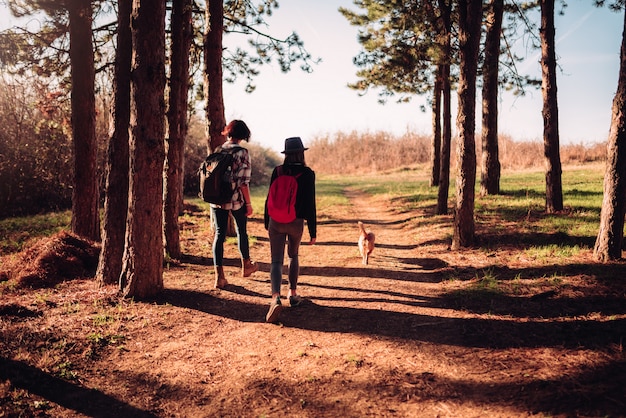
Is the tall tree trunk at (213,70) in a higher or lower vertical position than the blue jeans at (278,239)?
higher

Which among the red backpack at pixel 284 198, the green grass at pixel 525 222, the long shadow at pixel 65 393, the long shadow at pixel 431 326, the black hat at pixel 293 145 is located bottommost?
the long shadow at pixel 65 393

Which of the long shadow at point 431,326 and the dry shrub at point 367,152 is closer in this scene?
the long shadow at point 431,326

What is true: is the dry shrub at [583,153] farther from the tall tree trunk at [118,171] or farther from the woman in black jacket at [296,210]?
the tall tree trunk at [118,171]

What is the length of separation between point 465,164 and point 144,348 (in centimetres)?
629

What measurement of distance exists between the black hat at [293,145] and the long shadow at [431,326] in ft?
6.80

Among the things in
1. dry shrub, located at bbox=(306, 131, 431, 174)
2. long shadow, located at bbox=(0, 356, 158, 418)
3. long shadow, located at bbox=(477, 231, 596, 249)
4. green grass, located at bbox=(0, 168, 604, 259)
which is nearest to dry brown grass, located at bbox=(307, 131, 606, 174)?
dry shrub, located at bbox=(306, 131, 431, 174)

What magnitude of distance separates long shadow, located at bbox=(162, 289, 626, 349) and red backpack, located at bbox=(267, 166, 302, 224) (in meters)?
1.30

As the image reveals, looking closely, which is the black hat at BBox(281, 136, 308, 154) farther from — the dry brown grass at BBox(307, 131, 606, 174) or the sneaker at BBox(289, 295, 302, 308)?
the dry brown grass at BBox(307, 131, 606, 174)

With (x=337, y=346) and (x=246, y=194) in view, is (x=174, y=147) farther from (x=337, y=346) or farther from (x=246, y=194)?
(x=337, y=346)

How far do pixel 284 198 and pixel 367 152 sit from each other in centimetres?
3453

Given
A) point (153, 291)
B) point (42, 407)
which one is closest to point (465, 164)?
point (153, 291)

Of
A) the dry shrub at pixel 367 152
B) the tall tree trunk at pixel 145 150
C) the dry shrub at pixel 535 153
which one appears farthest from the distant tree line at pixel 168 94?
the dry shrub at pixel 367 152

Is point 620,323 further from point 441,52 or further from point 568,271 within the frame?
point 441,52

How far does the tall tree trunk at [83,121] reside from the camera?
8203 millimetres
